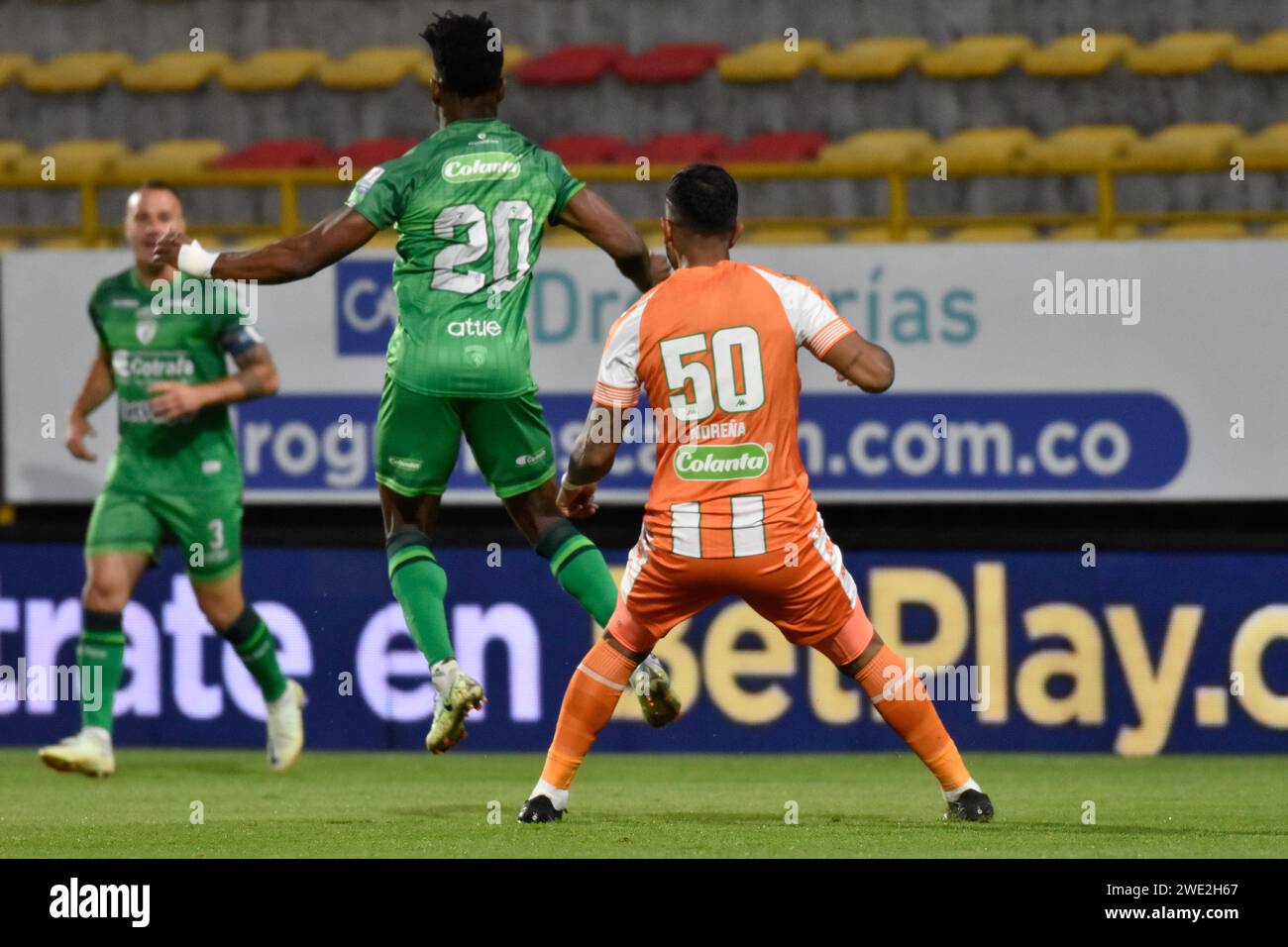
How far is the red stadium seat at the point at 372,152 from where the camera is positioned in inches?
575

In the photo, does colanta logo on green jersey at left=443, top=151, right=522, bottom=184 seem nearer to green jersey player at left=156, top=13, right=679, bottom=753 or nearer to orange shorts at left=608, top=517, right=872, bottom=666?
green jersey player at left=156, top=13, right=679, bottom=753

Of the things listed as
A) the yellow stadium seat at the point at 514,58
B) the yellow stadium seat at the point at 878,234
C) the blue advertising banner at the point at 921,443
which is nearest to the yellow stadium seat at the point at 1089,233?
the yellow stadium seat at the point at 878,234

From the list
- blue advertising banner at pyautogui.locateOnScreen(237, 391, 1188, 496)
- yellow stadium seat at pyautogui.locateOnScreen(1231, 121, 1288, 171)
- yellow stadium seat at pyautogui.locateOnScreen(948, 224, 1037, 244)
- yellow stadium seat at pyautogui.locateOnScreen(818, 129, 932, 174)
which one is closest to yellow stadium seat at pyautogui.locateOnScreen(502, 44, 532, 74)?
yellow stadium seat at pyautogui.locateOnScreen(818, 129, 932, 174)

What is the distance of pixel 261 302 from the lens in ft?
36.9

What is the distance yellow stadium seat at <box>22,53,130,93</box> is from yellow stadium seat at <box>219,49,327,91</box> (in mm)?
875

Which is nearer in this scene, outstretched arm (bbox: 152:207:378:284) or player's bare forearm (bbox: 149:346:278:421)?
outstretched arm (bbox: 152:207:378:284)

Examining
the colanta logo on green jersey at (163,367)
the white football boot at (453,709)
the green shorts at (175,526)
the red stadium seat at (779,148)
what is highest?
the red stadium seat at (779,148)

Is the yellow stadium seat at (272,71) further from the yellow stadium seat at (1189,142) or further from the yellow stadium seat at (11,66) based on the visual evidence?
the yellow stadium seat at (1189,142)

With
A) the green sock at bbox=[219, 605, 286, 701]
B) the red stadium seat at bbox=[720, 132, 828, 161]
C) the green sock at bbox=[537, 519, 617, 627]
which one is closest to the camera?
the green sock at bbox=[537, 519, 617, 627]

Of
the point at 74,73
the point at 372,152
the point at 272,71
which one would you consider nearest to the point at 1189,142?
the point at 372,152

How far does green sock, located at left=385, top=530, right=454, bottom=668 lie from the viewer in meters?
7.10

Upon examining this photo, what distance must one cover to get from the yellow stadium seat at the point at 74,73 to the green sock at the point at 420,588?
10.0 meters
